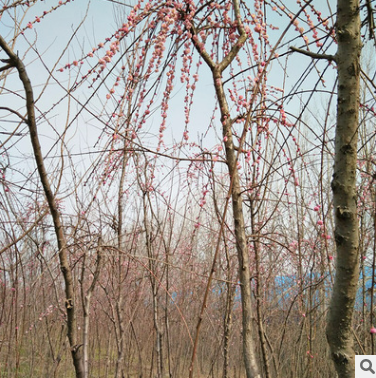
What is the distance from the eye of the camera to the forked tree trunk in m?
0.87

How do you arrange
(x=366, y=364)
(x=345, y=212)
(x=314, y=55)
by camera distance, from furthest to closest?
(x=366, y=364) < (x=314, y=55) < (x=345, y=212)

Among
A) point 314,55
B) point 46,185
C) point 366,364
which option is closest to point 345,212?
point 314,55

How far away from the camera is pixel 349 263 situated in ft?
2.84

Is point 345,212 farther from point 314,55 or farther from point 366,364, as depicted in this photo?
point 366,364

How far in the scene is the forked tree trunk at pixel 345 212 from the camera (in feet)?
2.86

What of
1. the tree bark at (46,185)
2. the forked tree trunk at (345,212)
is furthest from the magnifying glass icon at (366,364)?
the tree bark at (46,185)

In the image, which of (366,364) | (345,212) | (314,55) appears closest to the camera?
(345,212)

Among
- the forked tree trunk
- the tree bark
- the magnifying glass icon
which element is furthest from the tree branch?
the magnifying glass icon

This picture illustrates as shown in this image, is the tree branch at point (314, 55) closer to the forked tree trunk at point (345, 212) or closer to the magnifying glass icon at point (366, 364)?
the forked tree trunk at point (345, 212)

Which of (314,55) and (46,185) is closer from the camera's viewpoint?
(314,55)

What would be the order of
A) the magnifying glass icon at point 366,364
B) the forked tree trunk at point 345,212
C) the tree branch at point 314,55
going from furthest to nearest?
the magnifying glass icon at point 366,364 < the tree branch at point 314,55 < the forked tree trunk at point 345,212

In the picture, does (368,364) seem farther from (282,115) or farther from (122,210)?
(122,210)

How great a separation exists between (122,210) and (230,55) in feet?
6.08

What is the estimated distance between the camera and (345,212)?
0.88m
